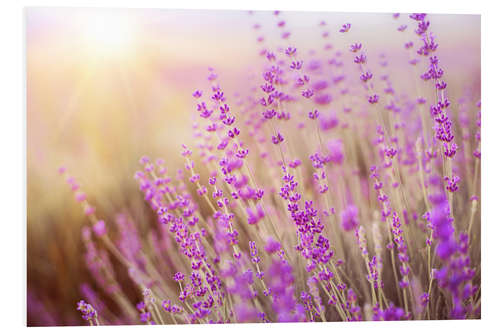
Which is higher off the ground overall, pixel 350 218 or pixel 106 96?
pixel 106 96

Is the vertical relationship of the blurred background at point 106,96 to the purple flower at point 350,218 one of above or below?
above

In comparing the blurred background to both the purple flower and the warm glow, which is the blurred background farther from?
the purple flower

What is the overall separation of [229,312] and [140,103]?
3.14ft

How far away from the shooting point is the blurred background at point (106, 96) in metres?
2.09

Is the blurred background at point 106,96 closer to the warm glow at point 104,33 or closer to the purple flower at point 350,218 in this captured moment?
the warm glow at point 104,33

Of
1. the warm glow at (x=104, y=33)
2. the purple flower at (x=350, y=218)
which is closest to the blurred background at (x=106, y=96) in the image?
the warm glow at (x=104, y=33)

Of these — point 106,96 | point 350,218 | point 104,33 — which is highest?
point 104,33

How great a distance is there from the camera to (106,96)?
83.7 inches

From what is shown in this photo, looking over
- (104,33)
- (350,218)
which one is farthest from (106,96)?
(350,218)

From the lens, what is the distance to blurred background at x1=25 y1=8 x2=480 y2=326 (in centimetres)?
209

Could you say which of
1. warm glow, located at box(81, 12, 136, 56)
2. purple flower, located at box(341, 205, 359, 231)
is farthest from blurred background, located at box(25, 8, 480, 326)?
purple flower, located at box(341, 205, 359, 231)

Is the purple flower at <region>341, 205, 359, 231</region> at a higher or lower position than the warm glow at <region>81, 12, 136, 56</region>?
lower

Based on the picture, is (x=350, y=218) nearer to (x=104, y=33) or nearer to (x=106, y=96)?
(x=106, y=96)

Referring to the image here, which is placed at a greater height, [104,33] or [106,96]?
[104,33]
